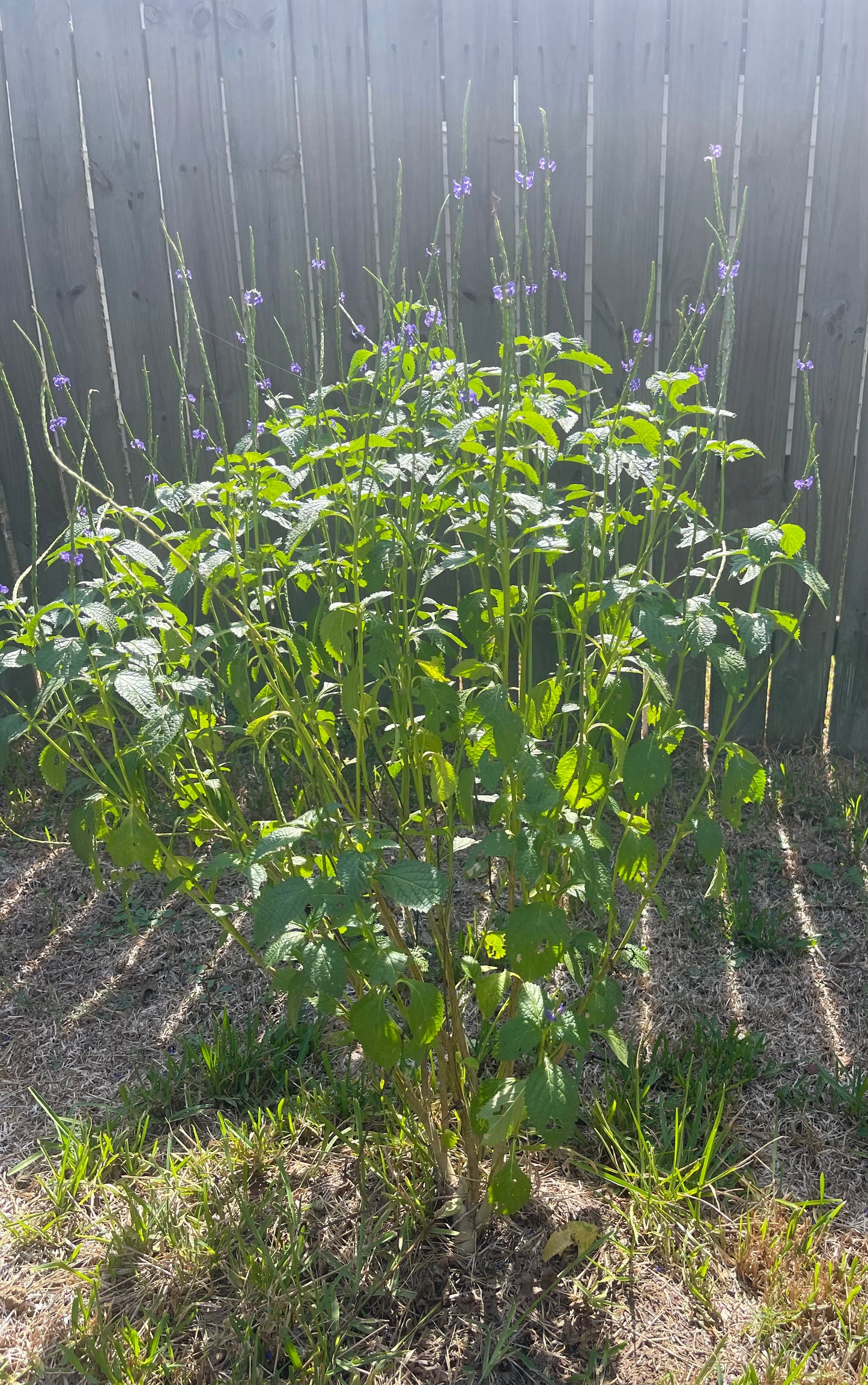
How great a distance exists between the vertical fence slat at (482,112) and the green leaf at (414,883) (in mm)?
2080

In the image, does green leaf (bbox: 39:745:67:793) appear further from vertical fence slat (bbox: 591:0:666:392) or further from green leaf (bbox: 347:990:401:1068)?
vertical fence slat (bbox: 591:0:666:392)

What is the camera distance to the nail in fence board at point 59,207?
3.01 m

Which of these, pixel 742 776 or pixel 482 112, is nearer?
pixel 742 776

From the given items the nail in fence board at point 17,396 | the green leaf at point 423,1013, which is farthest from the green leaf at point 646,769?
the nail in fence board at point 17,396

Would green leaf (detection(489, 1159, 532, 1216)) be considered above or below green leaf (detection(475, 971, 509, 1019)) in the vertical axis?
below

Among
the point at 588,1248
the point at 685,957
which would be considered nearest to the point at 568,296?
the point at 685,957

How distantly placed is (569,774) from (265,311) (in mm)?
2298

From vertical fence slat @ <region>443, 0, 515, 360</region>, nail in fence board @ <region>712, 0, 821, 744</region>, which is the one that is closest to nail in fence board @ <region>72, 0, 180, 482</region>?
vertical fence slat @ <region>443, 0, 515, 360</region>

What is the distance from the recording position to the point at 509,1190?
1.48 metres

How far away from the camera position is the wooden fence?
2838 mm

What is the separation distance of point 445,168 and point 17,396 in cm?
167

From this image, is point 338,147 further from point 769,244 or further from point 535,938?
point 535,938

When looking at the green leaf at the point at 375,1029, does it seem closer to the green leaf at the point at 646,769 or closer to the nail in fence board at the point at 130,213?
the green leaf at the point at 646,769

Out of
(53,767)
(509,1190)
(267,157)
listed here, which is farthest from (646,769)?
(267,157)
